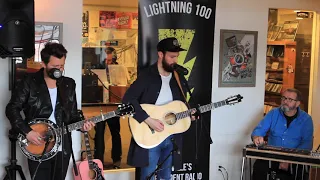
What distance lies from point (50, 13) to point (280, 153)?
2278 mm

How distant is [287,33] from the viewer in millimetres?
6258

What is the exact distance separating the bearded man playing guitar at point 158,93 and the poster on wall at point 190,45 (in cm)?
38

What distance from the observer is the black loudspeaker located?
3570mm

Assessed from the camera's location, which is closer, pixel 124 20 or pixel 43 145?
pixel 43 145

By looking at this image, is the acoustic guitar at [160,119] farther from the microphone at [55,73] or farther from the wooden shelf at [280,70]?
the wooden shelf at [280,70]

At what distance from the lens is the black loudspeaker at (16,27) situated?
11.7 feet

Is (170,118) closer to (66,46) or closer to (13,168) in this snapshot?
(66,46)

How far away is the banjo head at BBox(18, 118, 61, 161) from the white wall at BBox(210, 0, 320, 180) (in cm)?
195

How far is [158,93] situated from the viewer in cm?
401

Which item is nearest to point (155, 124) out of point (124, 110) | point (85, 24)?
point (124, 110)

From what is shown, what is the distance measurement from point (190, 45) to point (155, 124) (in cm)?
103

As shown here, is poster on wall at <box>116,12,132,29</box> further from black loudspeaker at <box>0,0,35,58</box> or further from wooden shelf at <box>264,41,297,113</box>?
wooden shelf at <box>264,41,297,113</box>

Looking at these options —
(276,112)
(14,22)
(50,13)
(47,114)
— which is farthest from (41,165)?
(276,112)

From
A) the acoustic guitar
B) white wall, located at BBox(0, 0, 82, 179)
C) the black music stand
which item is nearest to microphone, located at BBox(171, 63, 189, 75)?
the acoustic guitar
